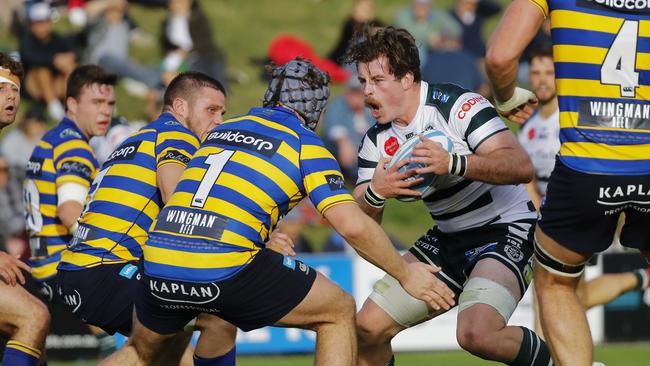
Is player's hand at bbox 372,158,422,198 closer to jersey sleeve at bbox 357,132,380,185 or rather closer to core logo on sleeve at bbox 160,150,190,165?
jersey sleeve at bbox 357,132,380,185

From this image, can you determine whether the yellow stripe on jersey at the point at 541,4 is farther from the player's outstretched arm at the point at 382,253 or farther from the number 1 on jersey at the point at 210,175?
the number 1 on jersey at the point at 210,175

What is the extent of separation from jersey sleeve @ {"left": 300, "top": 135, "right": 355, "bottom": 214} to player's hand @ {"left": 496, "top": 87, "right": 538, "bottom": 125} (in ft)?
3.73

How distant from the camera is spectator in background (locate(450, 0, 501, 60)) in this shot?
667 inches

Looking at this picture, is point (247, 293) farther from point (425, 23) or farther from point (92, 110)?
point (425, 23)

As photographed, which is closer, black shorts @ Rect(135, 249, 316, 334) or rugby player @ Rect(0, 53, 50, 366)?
black shorts @ Rect(135, 249, 316, 334)

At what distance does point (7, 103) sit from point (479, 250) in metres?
3.16

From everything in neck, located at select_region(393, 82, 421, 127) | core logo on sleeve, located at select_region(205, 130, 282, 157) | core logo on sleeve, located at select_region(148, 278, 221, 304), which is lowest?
core logo on sleeve, located at select_region(148, 278, 221, 304)

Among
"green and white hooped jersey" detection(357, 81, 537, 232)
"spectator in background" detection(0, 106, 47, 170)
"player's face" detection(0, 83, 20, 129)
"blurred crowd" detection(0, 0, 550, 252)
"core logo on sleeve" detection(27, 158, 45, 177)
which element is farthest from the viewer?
"blurred crowd" detection(0, 0, 550, 252)

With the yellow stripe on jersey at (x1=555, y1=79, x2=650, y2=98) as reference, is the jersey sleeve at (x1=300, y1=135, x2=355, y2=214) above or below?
below

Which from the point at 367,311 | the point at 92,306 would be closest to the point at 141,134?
the point at 92,306

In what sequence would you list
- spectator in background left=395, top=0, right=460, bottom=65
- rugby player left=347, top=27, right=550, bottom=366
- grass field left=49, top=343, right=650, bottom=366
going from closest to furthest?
1. rugby player left=347, top=27, right=550, bottom=366
2. grass field left=49, top=343, right=650, bottom=366
3. spectator in background left=395, top=0, right=460, bottom=65

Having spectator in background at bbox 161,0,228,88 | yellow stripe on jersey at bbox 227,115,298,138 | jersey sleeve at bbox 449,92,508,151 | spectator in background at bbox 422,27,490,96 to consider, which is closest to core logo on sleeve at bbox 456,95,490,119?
jersey sleeve at bbox 449,92,508,151

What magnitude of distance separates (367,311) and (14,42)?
12.4 metres

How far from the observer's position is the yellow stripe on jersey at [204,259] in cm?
563
